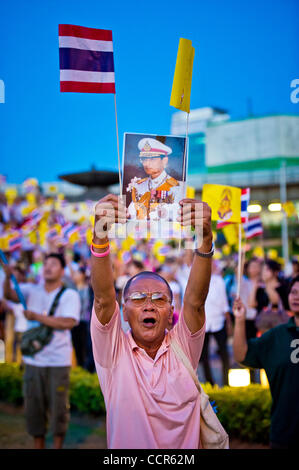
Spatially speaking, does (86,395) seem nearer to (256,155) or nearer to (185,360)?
(185,360)

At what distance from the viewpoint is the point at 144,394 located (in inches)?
104

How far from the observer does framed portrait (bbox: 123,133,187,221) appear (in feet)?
10.0

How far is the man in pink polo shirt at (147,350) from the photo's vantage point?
8.51 ft

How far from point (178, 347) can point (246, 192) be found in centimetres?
262

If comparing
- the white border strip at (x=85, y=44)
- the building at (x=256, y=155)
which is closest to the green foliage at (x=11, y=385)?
the white border strip at (x=85, y=44)

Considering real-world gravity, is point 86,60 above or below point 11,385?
above

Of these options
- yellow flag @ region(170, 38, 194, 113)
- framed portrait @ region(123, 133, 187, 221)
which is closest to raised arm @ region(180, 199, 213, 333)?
framed portrait @ region(123, 133, 187, 221)

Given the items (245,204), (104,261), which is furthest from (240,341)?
(104,261)

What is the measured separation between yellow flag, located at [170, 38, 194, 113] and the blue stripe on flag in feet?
1.42

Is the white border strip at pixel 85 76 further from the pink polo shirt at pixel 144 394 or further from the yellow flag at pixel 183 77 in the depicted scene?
the pink polo shirt at pixel 144 394

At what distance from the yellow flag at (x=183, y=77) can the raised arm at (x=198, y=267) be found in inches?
30.5

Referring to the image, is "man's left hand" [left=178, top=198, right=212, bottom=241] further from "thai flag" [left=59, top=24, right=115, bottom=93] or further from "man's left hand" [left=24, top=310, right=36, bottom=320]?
"man's left hand" [left=24, top=310, right=36, bottom=320]

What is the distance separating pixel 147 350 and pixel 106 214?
2.73 ft

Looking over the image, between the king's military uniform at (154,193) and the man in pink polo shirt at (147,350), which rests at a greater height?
the king's military uniform at (154,193)
